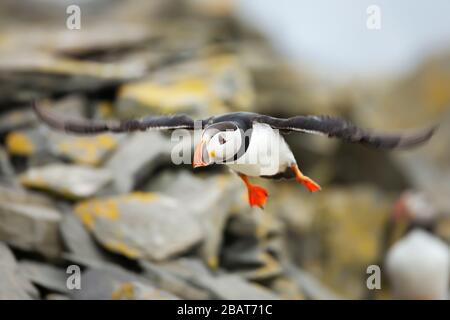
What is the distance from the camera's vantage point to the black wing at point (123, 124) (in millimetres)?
2107

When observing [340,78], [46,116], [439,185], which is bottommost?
[46,116]

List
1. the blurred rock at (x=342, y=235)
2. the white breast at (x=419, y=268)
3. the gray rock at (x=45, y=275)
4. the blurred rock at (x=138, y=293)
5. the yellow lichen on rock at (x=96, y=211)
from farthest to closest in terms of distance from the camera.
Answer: the blurred rock at (x=342, y=235)
the white breast at (x=419, y=268)
the yellow lichen on rock at (x=96, y=211)
the gray rock at (x=45, y=275)
the blurred rock at (x=138, y=293)

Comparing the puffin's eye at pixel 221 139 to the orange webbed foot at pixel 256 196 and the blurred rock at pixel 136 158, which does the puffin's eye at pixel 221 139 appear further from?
the blurred rock at pixel 136 158

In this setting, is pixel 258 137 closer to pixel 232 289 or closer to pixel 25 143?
pixel 232 289

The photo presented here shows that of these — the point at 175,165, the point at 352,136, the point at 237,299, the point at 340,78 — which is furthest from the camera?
the point at 340,78

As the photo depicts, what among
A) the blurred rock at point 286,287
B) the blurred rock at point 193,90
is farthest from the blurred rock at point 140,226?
the blurred rock at point 193,90

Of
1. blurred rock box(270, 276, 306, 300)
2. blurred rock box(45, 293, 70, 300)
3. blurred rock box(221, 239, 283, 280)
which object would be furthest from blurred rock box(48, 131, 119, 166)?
blurred rock box(270, 276, 306, 300)

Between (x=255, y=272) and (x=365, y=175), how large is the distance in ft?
11.8

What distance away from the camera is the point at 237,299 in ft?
9.03

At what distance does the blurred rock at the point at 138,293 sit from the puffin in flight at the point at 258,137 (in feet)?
2.59

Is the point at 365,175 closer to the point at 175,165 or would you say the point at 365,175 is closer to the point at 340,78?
the point at 340,78

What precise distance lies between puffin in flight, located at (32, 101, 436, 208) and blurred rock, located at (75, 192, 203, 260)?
1.10 m

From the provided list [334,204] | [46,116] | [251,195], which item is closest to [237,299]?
[251,195]
